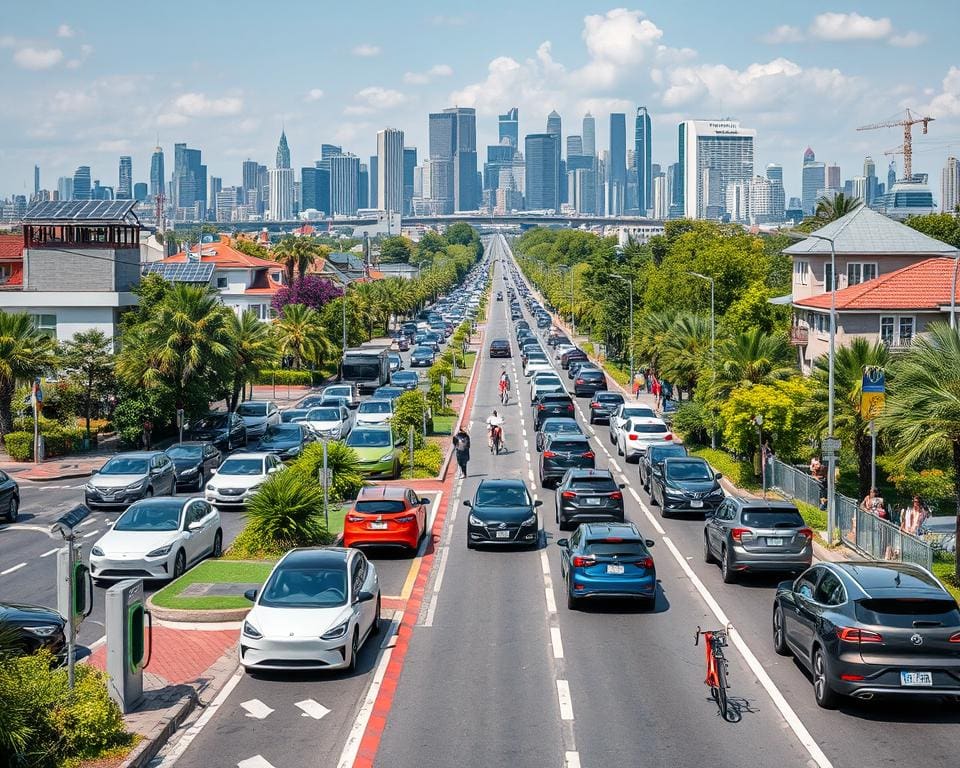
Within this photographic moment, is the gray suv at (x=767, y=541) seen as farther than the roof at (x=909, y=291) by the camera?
No

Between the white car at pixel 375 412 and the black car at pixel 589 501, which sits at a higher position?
the white car at pixel 375 412

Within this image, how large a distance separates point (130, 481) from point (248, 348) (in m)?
21.4

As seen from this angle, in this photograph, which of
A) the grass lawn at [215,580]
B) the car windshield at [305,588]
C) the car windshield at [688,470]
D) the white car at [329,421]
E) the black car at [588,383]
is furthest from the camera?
the black car at [588,383]

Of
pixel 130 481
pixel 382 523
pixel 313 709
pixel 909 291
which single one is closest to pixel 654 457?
pixel 382 523

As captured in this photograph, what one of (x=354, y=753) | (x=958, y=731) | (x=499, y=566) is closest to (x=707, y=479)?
(x=499, y=566)

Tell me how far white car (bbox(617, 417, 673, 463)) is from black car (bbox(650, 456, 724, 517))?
9443 millimetres

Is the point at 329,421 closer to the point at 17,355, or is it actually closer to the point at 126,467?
the point at 17,355

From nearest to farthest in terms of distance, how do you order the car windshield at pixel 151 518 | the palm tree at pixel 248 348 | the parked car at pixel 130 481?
the car windshield at pixel 151 518
the parked car at pixel 130 481
the palm tree at pixel 248 348

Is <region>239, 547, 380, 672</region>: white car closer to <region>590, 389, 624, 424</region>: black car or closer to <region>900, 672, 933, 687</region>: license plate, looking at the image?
<region>900, 672, 933, 687</region>: license plate

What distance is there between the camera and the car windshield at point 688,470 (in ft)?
102

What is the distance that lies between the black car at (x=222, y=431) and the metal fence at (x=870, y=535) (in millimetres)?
21356

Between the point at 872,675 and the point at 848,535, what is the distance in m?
14.0

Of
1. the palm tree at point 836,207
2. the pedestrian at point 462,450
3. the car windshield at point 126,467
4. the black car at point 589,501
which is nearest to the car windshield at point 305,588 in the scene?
the black car at point 589,501

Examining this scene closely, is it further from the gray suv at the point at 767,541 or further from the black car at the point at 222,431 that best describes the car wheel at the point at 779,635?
the black car at the point at 222,431
